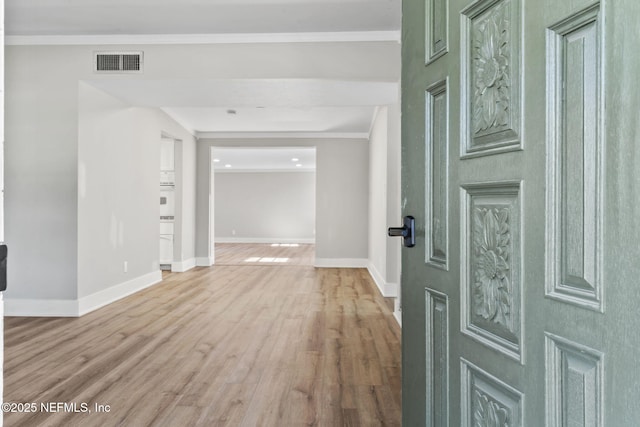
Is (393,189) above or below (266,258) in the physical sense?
above

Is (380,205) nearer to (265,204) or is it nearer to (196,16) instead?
(196,16)

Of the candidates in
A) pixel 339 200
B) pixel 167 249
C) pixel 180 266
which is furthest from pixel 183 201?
pixel 339 200

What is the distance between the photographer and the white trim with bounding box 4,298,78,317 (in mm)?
4211

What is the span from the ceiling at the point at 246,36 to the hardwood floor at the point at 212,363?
86.0 inches

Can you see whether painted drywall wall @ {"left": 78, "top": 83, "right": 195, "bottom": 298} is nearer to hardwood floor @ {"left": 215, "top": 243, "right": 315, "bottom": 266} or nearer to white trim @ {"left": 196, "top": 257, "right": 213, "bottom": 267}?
white trim @ {"left": 196, "top": 257, "right": 213, "bottom": 267}

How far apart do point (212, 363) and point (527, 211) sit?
2558mm

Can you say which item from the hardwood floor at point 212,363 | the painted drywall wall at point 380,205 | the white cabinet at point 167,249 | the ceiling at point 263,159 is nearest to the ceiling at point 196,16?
the painted drywall wall at point 380,205

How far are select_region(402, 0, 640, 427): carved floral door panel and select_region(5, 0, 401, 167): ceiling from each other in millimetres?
2835

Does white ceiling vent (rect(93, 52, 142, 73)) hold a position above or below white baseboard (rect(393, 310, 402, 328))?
above

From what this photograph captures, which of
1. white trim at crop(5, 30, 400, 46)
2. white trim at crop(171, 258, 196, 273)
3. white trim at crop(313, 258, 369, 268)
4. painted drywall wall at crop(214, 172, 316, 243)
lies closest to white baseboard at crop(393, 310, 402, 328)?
white trim at crop(5, 30, 400, 46)

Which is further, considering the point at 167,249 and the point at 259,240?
the point at 259,240

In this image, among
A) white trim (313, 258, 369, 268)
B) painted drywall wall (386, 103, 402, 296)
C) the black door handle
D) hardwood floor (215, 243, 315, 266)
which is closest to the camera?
the black door handle

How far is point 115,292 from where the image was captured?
195 inches

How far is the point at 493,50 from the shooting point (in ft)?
2.89
